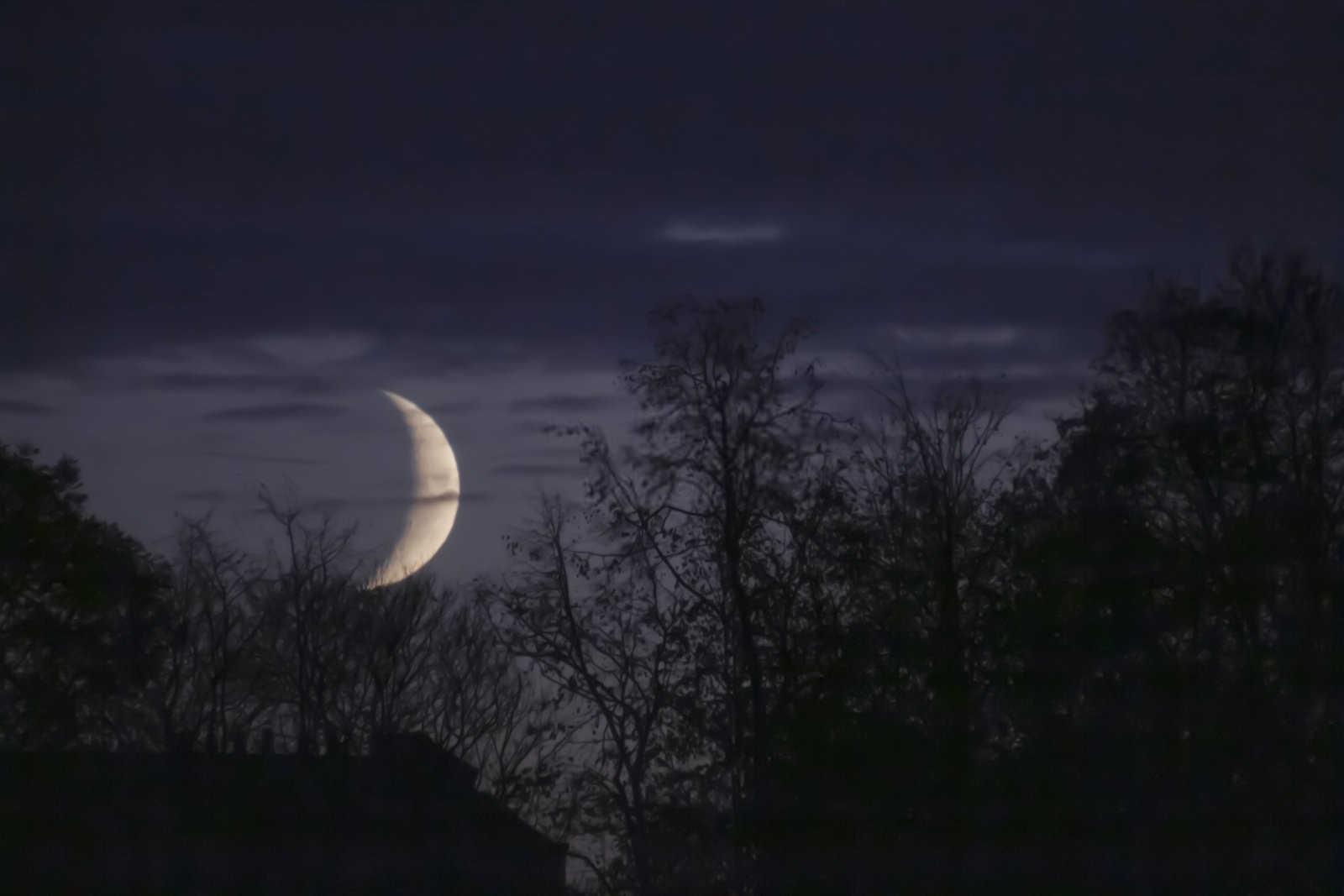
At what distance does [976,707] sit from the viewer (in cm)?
2033

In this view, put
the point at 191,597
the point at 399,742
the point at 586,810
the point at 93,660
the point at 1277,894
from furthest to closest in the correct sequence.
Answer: the point at 191,597
the point at 93,660
the point at 399,742
the point at 586,810
the point at 1277,894

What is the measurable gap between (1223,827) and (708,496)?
292 inches

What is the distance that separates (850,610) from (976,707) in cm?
212

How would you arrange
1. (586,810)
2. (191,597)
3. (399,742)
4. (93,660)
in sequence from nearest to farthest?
1. (586,810)
2. (399,742)
3. (93,660)
4. (191,597)

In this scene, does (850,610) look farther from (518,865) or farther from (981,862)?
(518,865)

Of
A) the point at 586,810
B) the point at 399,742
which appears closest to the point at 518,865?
the point at 586,810

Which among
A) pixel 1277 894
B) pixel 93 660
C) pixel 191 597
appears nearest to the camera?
pixel 1277 894

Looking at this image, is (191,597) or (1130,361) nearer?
(1130,361)

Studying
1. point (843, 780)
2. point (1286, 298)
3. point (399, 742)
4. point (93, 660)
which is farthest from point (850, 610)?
point (93, 660)

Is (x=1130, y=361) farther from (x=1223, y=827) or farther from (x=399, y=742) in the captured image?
(x=399, y=742)

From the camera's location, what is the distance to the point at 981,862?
19.3m

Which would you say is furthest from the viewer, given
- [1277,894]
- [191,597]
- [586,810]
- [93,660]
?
[191,597]

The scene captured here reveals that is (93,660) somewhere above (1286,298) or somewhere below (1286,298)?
below

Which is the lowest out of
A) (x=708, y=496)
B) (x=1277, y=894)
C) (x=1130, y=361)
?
(x=1277, y=894)
